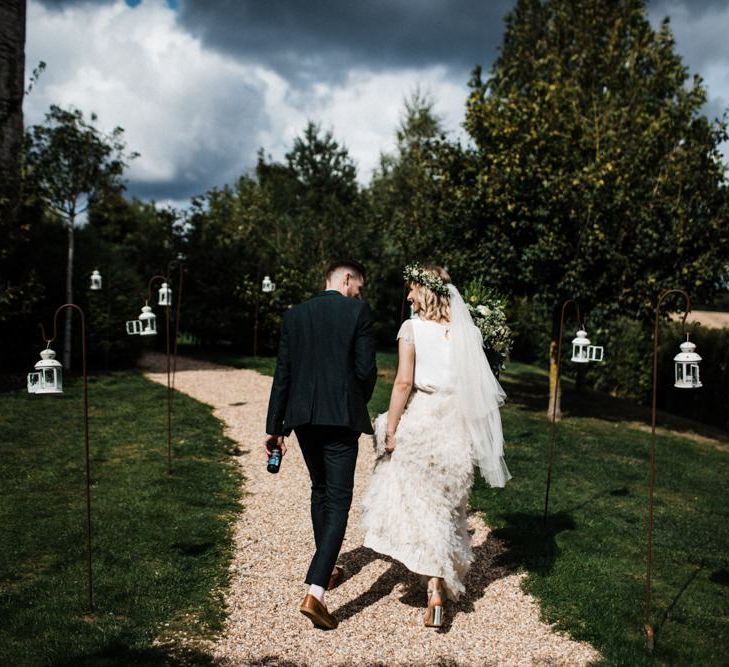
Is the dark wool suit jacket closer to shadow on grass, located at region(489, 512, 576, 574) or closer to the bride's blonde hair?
the bride's blonde hair

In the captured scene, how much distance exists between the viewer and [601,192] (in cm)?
1230

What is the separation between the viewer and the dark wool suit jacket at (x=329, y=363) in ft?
13.5

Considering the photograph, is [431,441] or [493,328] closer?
[431,441]

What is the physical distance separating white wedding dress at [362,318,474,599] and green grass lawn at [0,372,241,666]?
1.37m

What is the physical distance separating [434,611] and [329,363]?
1.86 metres

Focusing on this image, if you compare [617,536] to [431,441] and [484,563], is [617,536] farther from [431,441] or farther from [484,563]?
[431,441]

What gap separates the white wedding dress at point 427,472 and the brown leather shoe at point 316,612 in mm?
546

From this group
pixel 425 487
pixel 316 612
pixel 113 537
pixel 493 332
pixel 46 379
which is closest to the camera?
pixel 316 612

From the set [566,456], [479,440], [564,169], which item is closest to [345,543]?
[479,440]

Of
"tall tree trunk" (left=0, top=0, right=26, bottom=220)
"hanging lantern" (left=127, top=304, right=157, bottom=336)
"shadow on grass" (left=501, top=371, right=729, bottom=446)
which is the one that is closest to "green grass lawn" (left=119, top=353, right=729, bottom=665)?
"shadow on grass" (left=501, top=371, right=729, bottom=446)

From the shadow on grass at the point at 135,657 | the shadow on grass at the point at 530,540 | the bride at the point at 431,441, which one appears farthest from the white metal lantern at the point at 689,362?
the shadow on grass at the point at 135,657

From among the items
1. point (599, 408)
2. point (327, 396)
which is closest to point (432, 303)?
point (327, 396)

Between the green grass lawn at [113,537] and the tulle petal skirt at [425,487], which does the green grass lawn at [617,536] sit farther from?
the green grass lawn at [113,537]

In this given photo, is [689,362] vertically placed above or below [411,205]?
below
